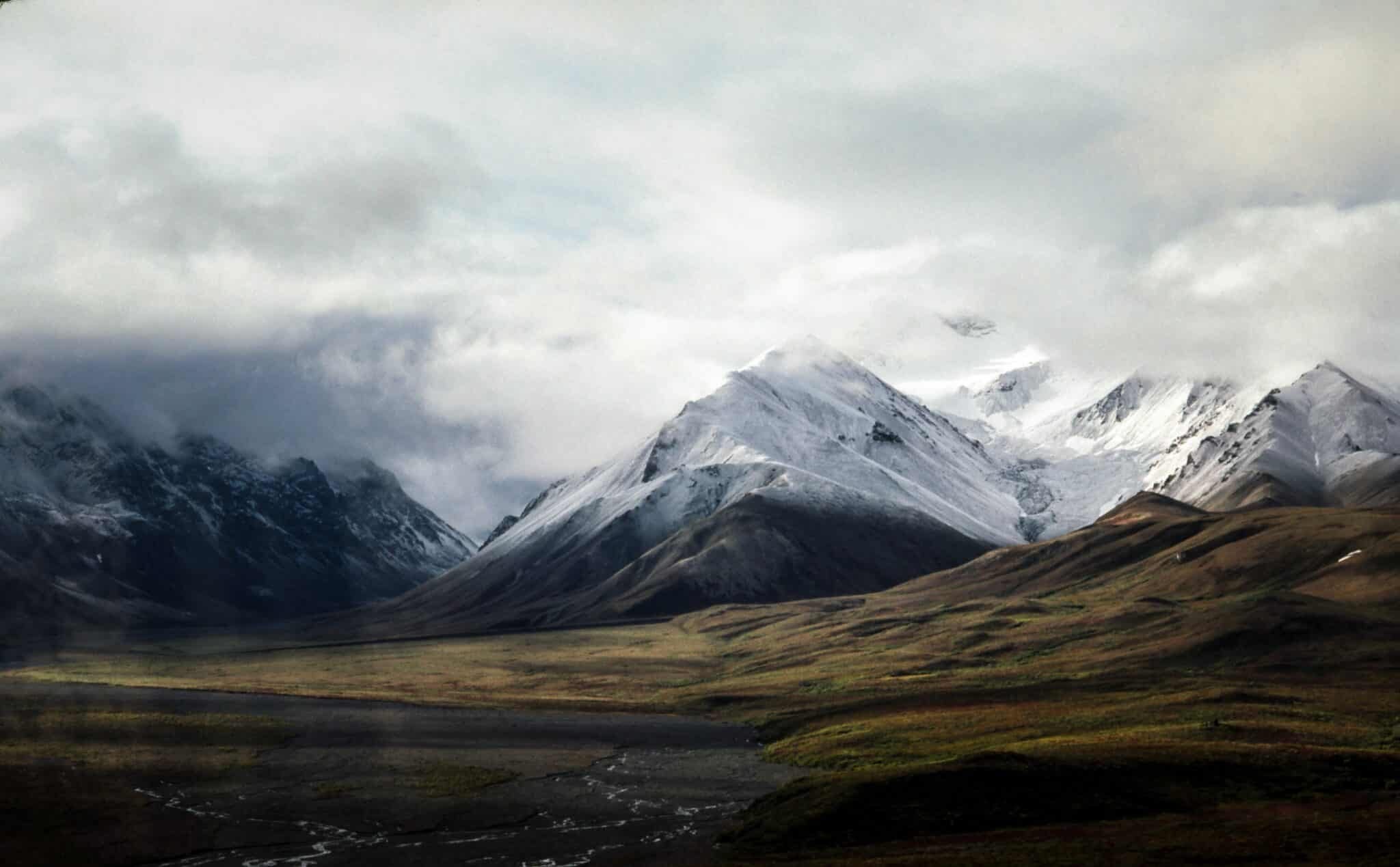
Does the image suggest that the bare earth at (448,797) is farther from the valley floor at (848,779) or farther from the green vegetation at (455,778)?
the valley floor at (848,779)

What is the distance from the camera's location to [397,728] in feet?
541

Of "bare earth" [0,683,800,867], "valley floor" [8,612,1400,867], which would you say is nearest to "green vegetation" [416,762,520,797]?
"bare earth" [0,683,800,867]

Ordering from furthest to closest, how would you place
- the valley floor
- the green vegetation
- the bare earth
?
the green vegetation
the bare earth
the valley floor

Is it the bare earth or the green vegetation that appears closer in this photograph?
the bare earth

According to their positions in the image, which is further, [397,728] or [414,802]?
[397,728]

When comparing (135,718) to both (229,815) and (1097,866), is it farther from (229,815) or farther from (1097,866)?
(1097,866)

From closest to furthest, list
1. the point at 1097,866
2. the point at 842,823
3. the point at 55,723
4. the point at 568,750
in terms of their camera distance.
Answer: the point at 1097,866, the point at 842,823, the point at 568,750, the point at 55,723

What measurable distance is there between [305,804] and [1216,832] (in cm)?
6654

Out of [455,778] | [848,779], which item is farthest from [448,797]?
[848,779]

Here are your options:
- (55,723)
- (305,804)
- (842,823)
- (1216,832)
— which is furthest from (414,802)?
(55,723)

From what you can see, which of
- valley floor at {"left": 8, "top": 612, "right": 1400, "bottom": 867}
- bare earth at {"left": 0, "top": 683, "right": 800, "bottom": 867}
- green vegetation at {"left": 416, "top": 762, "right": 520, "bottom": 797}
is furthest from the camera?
green vegetation at {"left": 416, "top": 762, "right": 520, "bottom": 797}

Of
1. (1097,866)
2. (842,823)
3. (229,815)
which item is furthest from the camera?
(229,815)

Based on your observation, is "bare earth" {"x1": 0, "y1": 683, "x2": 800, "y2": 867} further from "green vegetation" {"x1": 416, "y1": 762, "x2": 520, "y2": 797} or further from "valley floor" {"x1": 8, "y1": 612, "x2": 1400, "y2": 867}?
"valley floor" {"x1": 8, "y1": 612, "x2": 1400, "y2": 867}

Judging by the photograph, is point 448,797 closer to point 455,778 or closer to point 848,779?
point 455,778
